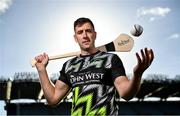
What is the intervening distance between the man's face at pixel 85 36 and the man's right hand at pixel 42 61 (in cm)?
40

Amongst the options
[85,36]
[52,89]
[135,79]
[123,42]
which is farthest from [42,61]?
[135,79]

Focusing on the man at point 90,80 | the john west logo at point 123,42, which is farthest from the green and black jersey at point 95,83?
the john west logo at point 123,42

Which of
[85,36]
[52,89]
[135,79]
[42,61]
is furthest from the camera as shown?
[42,61]

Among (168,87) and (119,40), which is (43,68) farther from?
(168,87)

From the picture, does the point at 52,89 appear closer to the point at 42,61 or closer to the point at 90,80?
the point at 42,61

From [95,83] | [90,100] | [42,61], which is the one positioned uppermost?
[42,61]

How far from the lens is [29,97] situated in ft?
82.3

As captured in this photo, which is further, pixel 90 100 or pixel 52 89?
pixel 52 89

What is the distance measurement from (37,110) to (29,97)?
1363 mm

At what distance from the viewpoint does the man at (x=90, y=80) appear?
9.17ft

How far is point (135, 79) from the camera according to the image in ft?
8.42

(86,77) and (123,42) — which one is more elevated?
(123,42)

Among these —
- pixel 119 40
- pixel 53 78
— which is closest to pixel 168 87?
pixel 53 78

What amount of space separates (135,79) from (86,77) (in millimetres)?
482
